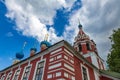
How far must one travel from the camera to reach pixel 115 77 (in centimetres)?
1564

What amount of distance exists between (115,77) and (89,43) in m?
12.0

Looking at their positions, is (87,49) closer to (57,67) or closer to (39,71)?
(39,71)

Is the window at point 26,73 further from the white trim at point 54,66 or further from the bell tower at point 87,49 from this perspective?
the bell tower at point 87,49

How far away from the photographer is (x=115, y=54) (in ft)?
66.5

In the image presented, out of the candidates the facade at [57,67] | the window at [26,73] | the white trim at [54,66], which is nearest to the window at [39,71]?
the facade at [57,67]

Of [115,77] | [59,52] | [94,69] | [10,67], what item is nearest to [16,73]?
[10,67]

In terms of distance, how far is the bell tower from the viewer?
24.5 meters

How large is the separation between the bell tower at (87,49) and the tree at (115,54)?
9.94ft

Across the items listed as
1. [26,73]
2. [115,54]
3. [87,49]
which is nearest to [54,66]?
[26,73]

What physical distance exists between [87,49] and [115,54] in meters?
6.64

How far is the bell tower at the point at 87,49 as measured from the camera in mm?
24494

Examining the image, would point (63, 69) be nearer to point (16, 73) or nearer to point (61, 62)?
point (61, 62)

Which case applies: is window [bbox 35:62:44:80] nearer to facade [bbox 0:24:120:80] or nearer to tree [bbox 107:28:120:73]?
facade [bbox 0:24:120:80]

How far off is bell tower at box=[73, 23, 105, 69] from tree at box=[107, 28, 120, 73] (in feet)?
9.94
